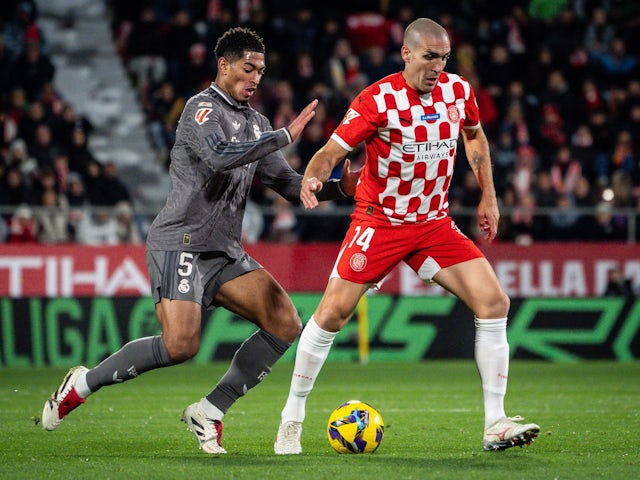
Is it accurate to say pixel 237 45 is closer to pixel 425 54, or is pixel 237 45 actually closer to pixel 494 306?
pixel 425 54

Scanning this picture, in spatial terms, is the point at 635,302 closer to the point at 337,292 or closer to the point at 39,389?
the point at 39,389

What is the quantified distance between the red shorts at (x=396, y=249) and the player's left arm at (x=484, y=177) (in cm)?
24

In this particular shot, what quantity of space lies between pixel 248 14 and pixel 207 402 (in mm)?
14316

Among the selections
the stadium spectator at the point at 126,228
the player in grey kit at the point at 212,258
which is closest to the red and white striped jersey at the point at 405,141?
the player in grey kit at the point at 212,258

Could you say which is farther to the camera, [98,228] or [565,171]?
[565,171]

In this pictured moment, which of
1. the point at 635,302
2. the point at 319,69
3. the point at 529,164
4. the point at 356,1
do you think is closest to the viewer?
the point at 635,302

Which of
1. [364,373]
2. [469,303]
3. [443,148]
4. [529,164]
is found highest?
[443,148]

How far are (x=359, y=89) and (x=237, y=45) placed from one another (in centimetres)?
1162

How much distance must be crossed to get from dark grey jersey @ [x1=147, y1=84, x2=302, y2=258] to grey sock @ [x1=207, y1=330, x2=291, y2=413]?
1.91ft

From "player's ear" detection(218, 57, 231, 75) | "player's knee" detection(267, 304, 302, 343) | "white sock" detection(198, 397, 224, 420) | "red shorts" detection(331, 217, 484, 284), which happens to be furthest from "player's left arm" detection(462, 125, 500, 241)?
"white sock" detection(198, 397, 224, 420)

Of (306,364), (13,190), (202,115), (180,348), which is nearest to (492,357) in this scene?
(306,364)

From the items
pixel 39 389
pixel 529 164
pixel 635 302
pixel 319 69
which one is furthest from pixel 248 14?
pixel 39 389

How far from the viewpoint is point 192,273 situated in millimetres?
7578

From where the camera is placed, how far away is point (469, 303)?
24.2ft
